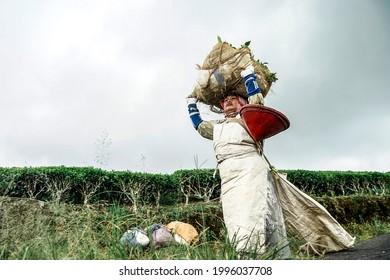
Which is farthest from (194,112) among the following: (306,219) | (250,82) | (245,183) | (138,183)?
(138,183)

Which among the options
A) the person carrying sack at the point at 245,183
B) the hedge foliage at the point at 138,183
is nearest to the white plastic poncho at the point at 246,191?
the person carrying sack at the point at 245,183

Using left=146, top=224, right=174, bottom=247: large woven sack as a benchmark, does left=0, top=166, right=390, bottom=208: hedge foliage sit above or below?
above

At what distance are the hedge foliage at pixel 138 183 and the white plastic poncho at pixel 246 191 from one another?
5.69 feet

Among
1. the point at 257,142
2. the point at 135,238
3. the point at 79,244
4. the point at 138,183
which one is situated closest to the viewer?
the point at 79,244

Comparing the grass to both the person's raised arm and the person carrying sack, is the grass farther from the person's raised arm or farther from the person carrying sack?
the person's raised arm

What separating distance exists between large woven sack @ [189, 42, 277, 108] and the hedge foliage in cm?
161

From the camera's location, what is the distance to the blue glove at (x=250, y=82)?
3.73 metres

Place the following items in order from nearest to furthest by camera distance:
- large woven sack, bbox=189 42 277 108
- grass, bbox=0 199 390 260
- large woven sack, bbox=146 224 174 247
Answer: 1. grass, bbox=0 199 390 260
2. large woven sack, bbox=146 224 174 247
3. large woven sack, bbox=189 42 277 108

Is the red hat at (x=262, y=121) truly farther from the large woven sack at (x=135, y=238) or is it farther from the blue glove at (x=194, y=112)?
the large woven sack at (x=135, y=238)

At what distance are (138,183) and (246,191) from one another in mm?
6001

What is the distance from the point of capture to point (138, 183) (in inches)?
368

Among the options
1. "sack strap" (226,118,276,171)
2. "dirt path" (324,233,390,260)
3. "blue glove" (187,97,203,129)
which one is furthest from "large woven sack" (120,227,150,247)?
"dirt path" (324,233,390,260)

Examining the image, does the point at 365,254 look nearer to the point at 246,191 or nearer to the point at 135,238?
the point at 246,191

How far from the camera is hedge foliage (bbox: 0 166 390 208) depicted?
7.70 m
